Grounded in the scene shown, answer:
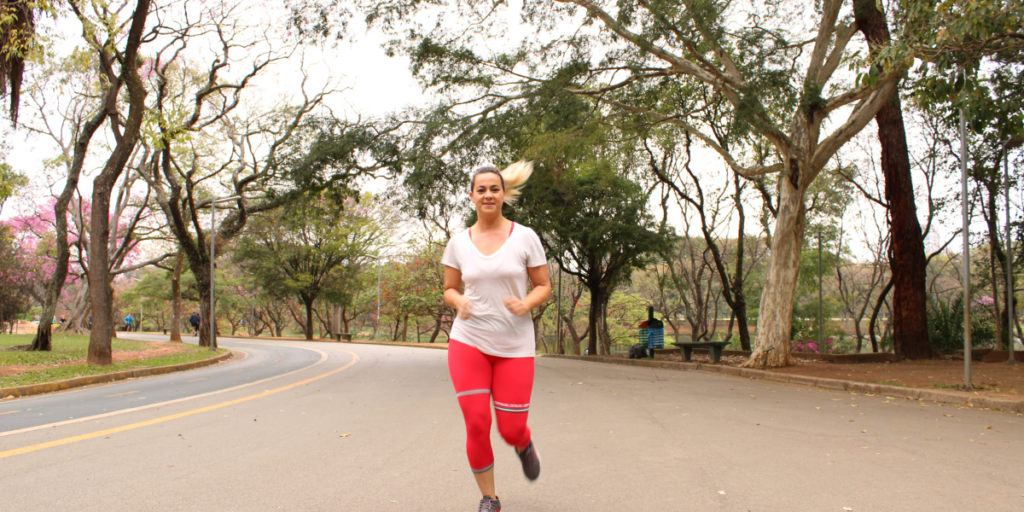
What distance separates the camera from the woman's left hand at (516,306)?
3275mm

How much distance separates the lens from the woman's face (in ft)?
11.5

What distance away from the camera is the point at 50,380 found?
449 inches

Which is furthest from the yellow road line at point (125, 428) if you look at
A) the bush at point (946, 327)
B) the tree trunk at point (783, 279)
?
the bush at point (946, 327)

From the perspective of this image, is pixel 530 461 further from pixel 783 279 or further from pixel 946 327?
pixel 946 327

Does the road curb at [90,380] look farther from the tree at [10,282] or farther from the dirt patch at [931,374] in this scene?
the tree at [10,282]

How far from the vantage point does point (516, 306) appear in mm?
3285

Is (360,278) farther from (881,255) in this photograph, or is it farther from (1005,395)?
(1005,395)

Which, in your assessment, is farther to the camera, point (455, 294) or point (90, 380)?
point (90, 380)

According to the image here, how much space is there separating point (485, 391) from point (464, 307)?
42cm

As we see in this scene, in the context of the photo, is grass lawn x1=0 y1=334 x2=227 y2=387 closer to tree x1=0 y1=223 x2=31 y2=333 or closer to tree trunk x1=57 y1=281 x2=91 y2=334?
tree trunk x1=57 y1=281 x2=91 y2=334

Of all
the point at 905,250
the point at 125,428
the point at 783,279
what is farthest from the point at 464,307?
the point at 905,250

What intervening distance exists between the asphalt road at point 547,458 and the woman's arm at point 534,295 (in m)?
1.22

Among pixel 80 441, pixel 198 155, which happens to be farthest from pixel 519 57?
pixel 198 155

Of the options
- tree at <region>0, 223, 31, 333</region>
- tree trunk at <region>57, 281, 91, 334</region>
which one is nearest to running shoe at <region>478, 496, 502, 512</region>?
tree at <region>0, 223, 31, 333</region>
